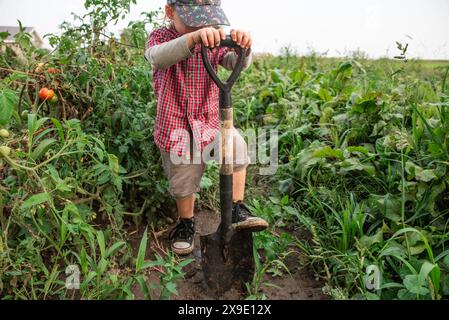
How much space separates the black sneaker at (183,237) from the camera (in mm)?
2182

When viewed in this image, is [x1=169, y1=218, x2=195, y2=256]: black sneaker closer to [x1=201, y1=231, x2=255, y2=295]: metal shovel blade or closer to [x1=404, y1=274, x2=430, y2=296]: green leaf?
[x1=201, y1=231, x2=255, y2=295]: metal shovel blade

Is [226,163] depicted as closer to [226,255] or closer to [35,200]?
[226,255]

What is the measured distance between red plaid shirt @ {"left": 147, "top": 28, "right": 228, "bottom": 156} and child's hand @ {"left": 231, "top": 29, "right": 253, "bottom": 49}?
0.36 metres

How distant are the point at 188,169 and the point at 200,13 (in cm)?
76

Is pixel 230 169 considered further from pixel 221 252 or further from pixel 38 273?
pixel 38 273

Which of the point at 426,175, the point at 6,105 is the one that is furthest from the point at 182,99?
the point at 426,175

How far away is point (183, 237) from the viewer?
2236 millimetres

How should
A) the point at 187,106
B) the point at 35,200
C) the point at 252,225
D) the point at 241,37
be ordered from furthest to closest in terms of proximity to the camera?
the point at 187,106 < the point at 252,225 < the point at 241,37 < the point at 35,200

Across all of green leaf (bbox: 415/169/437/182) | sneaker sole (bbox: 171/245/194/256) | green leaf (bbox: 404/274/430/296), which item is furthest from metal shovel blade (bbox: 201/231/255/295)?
green leaf (bbox: 415/169/437/182)

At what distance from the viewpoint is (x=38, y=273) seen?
1799 mm

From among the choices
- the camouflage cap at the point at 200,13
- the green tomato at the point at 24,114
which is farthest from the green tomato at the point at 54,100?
the camouflage cap at the point at 200,13

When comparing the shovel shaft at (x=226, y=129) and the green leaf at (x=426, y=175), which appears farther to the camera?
the green leaf at (x=426, y=175)

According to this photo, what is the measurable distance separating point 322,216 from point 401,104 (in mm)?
890

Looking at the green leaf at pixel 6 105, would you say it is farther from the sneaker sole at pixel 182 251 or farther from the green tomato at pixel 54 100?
the sneaker sole at pixel 182 251
